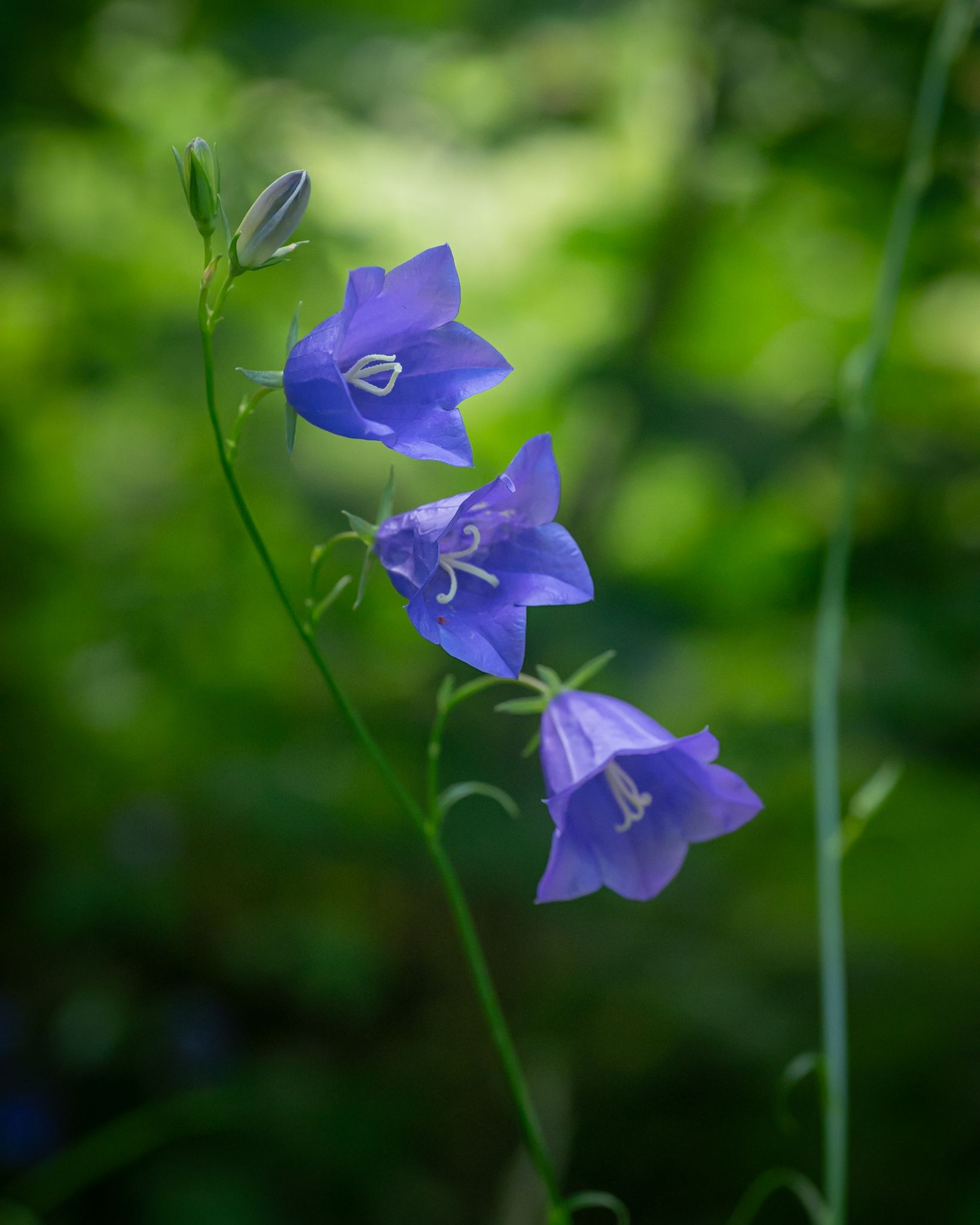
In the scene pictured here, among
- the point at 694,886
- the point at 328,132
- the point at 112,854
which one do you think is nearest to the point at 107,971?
the point at 112,854

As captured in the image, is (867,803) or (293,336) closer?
(293,336)

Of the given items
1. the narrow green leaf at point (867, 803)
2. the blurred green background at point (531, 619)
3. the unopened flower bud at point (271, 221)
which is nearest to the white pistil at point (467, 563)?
the unopened flower bud at point (271, 221)

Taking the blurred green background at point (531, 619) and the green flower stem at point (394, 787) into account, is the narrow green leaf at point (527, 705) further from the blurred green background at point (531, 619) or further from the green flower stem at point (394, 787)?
the blurred green background at point (531, 619)

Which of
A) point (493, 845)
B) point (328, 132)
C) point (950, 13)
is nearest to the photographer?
point (950, 13)

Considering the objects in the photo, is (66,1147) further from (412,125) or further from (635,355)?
(412,125)

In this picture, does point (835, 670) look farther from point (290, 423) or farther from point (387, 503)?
point (290, 423)

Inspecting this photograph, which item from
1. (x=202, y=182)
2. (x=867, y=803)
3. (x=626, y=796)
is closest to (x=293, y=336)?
(x=202, y=182)
